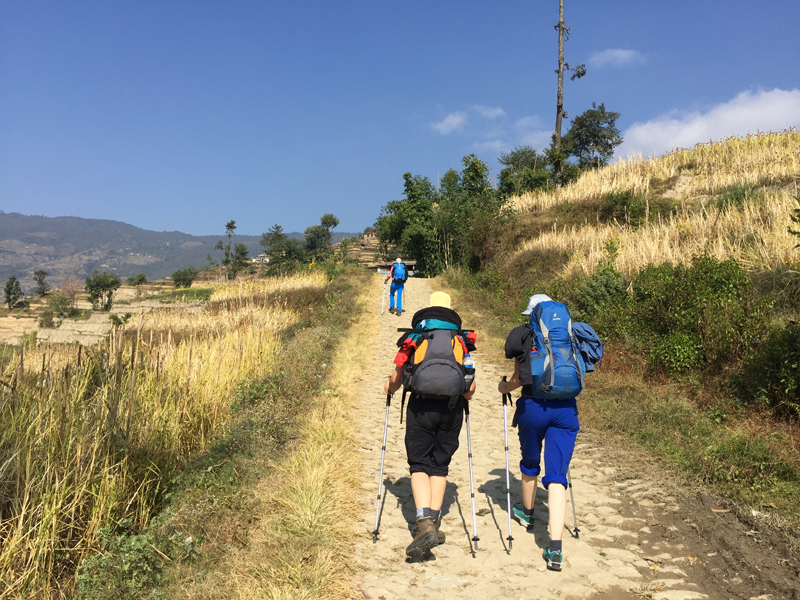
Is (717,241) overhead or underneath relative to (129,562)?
overhead

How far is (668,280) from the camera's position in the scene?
Result: 9305 mm

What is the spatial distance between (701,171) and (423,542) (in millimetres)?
20025

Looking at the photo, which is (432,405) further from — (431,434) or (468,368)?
(468,368)

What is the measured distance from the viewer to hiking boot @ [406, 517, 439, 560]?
3885 mm

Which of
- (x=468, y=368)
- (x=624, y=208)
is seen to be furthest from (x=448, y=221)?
(x=468, y=368)

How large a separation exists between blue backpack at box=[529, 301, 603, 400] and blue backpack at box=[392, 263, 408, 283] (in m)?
11.2

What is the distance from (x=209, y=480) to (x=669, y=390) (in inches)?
264

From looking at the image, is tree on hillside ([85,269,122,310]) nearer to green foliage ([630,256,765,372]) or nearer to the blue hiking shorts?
green foliage ([630,256,765,372])

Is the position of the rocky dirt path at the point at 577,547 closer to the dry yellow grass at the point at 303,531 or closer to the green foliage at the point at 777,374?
the dry yellow grass at the point at 303,531

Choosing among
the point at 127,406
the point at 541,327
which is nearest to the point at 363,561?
the point at 541,327

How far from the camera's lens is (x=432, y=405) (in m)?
4.14

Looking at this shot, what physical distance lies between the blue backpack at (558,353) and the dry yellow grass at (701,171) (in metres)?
13.8

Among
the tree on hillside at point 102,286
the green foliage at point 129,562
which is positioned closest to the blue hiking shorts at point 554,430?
the green foliage at point 129,562

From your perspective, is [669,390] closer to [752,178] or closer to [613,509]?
[613,509]
